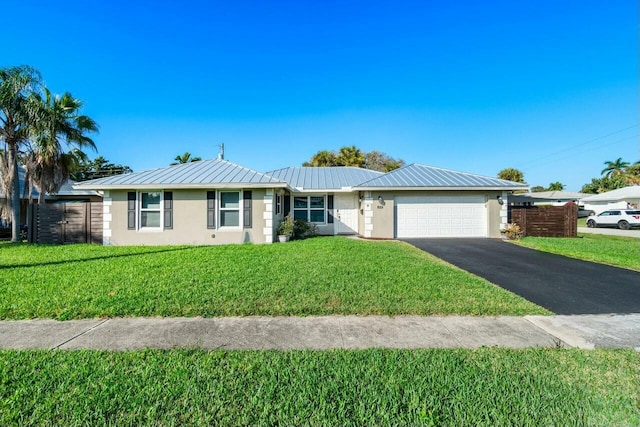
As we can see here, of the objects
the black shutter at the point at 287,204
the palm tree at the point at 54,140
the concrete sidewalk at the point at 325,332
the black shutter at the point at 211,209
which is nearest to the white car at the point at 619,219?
the concrete sidewalk at the point at 325,332

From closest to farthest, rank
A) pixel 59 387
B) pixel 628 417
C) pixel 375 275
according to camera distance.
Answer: pixel 628 417
pixel 59 387
pixel 375 275

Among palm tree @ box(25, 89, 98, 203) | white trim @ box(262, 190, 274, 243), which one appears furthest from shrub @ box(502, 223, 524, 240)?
palm tree @ box(25, 89, 98, 203)

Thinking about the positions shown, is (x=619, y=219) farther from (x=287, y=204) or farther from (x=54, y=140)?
(x=54, y=140)

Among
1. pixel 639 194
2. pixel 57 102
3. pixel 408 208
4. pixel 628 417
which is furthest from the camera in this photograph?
pixel 639 194

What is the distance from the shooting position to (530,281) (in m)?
6.66

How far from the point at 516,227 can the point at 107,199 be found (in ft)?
61.4

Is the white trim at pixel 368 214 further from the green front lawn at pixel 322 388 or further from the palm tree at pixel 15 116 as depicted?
the palm tree at pixel 15 116

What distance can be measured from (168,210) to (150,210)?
2.80 feet

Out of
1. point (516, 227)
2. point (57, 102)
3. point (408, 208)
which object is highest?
point (57, 102)

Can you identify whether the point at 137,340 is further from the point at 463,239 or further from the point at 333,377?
the point at 463,239

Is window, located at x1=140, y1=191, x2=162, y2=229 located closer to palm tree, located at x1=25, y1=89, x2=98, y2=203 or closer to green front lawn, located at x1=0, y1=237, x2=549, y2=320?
green front lawn, located at x1=0, y1=237, x2=549, y2=320

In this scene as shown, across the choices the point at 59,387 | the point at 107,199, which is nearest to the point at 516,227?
the point at 59,387

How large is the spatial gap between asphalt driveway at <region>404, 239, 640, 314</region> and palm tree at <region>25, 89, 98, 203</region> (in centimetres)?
1690

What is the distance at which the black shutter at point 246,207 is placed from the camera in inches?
471
